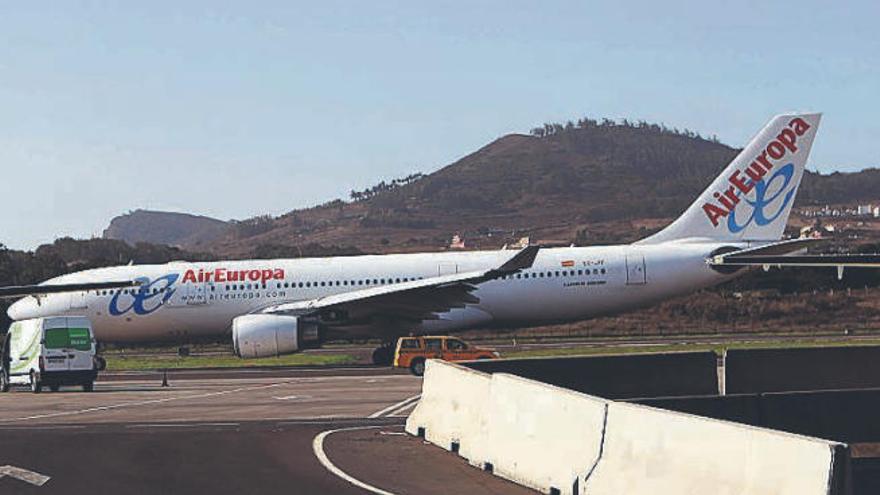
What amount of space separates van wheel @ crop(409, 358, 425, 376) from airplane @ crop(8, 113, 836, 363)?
543 centimetres

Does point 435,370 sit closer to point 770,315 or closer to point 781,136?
point 781,136

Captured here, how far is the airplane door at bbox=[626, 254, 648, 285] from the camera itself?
44.7 m

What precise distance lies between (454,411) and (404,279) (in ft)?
86.3

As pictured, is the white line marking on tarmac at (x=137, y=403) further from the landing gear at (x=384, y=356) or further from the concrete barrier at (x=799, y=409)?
the concrete barrier at (x=799, y=409)

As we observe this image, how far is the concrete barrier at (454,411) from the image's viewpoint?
17.0m

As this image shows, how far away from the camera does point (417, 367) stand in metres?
36.9

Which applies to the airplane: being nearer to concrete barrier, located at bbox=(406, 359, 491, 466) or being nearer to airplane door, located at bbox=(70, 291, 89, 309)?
airplane door, located at bbox=(70, 291, 89, 309)

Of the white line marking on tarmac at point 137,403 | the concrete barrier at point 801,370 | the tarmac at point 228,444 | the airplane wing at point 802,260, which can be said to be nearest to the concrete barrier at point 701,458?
the tarmac at point 228,444

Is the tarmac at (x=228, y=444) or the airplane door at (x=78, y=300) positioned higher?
the airplane door at (x=78, y=300)

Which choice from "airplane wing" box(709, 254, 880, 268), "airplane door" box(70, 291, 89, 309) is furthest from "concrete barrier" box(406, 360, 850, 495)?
"airplane door" box(70, 291, 89, 309)

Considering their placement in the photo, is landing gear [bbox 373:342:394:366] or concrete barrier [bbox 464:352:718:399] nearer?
concrete barrier [bbox 464:352:718:399]

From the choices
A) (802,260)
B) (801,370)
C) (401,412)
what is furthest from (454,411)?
(802,260)

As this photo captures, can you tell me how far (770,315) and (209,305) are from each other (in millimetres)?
31573

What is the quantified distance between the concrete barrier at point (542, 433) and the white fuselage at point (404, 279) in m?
27.6
